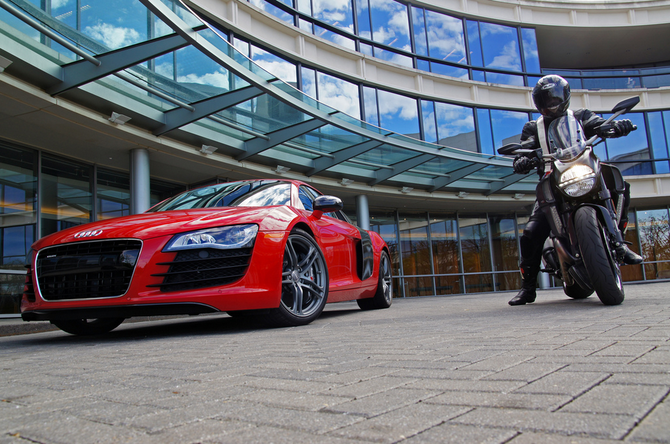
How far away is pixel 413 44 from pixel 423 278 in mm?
8722

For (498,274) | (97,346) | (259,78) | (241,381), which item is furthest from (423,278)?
(241,381)

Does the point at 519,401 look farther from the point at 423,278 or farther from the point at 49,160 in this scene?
the point at 423,278

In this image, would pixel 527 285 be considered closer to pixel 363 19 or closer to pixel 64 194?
pixel 64 194

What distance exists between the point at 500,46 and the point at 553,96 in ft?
55.6

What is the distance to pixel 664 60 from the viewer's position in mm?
24125

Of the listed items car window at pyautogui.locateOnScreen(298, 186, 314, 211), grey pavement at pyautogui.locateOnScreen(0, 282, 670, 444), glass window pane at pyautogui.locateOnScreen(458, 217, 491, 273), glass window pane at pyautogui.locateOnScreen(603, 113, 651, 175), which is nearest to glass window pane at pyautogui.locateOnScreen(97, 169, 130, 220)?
car window at pyautogui.locateOnScreen(298, 186, 314, 211)

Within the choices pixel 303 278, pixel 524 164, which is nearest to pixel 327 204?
pixel 303 278

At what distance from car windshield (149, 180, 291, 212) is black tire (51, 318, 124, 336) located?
114 cm

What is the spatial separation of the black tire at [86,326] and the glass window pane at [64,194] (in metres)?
6.08

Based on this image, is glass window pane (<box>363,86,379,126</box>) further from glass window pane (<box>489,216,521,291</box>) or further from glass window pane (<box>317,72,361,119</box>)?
glass window pane (<box>489,216,521,291</box>)

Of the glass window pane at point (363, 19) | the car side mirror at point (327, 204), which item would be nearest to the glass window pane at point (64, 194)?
the car side mirror at point (327, 204)

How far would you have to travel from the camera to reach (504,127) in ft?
63.9

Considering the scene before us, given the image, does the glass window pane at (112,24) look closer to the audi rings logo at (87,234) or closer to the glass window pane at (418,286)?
the audi rings logo at (87,234)

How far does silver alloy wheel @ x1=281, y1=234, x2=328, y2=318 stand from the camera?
4129 mm
